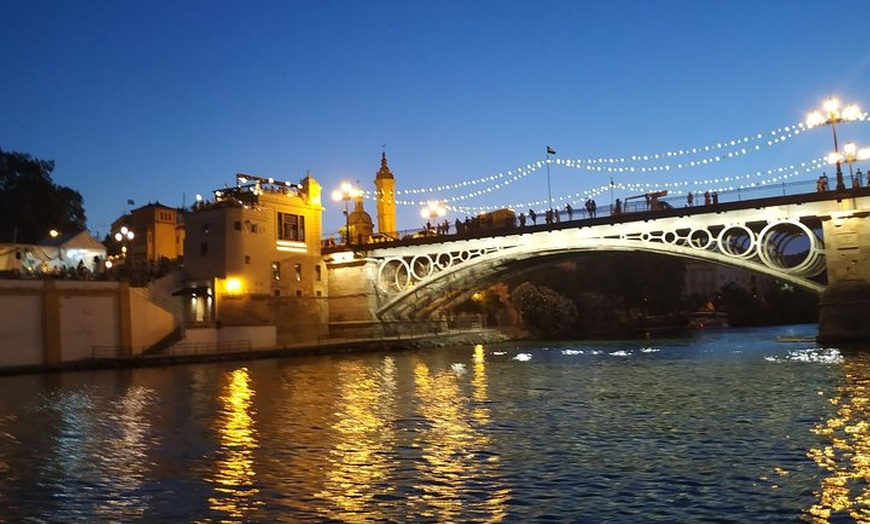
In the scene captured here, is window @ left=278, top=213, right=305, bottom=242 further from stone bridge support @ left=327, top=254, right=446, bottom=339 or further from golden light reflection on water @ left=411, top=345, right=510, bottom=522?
golden light reflection on water @ left=411, top=345, right=510, bottom=522

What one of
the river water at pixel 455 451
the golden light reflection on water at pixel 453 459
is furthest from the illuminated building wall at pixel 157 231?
the golden light reflection on water at pixel 453 459

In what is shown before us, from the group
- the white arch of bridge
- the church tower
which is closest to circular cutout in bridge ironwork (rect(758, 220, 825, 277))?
the white arch of bridge

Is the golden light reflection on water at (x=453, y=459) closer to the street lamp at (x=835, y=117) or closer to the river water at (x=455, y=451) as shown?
the river water at (x=455, y=451)

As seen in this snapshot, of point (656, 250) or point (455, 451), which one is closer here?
point (455, 451)

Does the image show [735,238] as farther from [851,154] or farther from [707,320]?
[707,320]

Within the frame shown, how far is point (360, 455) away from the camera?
16.1m

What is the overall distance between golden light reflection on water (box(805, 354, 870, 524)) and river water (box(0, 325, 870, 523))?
0.13ft

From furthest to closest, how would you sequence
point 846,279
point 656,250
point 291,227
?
1. point 291,227
2. point 656,250
3. point 846,279

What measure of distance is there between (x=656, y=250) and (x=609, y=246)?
340 centimetres

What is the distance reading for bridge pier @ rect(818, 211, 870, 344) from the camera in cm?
4106

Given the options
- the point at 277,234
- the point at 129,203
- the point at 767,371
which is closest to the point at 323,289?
the point at 277,234

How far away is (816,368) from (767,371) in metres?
1.69

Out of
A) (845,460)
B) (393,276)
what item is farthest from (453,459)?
(393,276)

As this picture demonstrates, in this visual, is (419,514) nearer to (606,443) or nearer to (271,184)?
(606,443)
